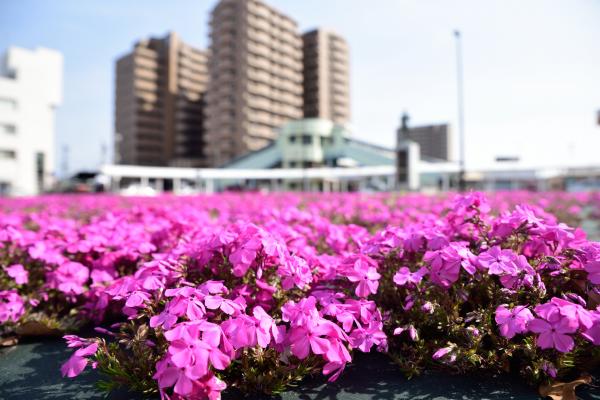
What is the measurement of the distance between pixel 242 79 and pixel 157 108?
26025 mm

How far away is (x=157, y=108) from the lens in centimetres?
9050

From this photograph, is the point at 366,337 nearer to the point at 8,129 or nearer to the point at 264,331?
the point at 264,331

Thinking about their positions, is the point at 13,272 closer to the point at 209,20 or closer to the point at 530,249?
the point at 530,249

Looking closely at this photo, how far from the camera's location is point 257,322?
161 cm

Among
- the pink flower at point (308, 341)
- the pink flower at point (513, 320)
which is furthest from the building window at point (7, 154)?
the pink flower at point (513, 320)

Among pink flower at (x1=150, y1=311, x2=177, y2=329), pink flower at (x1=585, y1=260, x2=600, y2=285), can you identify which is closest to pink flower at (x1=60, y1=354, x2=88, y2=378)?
pink flower at (x1=150, y1=311, x2=177, y2=329)

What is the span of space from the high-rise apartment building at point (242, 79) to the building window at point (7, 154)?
34.5 m

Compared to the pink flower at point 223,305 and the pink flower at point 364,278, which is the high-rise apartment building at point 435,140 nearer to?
the pink flower at point 364,278

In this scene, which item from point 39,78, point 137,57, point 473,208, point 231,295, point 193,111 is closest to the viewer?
point 231,295

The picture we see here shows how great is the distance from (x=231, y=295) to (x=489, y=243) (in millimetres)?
1475

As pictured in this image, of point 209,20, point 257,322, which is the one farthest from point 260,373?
point 209,20

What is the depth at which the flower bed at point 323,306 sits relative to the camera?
158 centimetres

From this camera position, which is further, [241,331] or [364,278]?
[364,278]

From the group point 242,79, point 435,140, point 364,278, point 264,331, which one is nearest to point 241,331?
point 264,331
